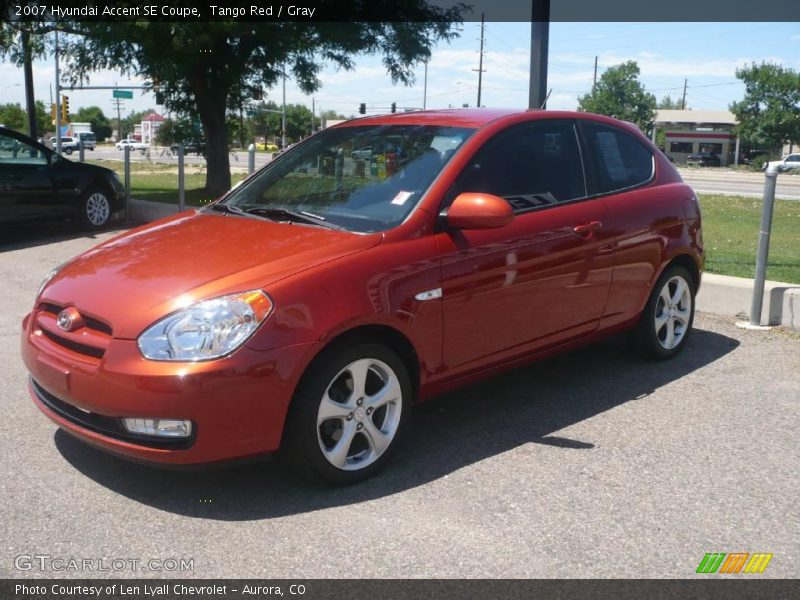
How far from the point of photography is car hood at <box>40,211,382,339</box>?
358cm

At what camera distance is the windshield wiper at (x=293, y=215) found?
4234 millimetres

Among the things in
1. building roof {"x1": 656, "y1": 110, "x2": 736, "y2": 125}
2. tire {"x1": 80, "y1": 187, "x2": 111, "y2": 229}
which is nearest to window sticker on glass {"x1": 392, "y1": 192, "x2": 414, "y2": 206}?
tire {"x1": 80, "y1": 187, "x2": 111, "y2": 229}

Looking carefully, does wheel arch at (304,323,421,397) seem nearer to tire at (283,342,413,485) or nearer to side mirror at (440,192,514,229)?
tire at (283,342,413,485)

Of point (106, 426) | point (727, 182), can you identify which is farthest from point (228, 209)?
point (727, 182)

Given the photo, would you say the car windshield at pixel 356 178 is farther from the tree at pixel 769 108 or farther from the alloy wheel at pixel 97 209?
the tree at pixel 769 108

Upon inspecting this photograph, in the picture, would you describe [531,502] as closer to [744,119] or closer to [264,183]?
[264,183]

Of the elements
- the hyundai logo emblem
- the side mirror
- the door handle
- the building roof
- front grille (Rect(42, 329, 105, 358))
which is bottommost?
front grille (Rect(42, 329, 105, 358))

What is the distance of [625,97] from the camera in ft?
331

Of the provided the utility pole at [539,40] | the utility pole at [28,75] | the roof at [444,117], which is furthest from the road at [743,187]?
the roof at [444,117]

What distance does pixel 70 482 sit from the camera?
3867 mm

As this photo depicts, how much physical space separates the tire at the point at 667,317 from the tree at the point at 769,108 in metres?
81.5
